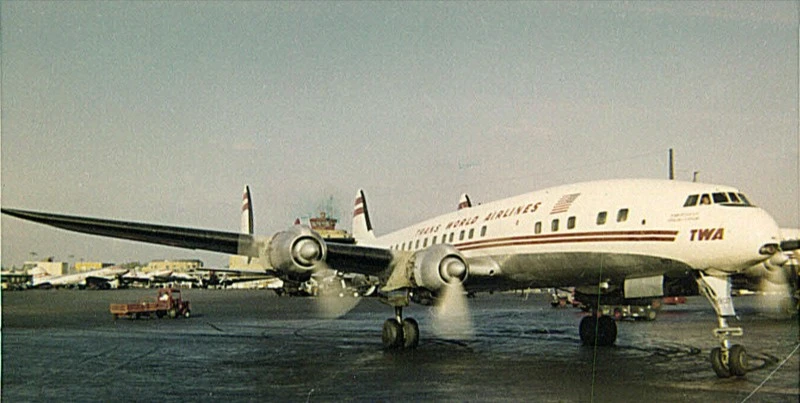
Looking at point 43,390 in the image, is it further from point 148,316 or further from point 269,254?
point 148,316

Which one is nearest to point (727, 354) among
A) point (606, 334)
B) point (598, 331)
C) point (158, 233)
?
point (606, 334)

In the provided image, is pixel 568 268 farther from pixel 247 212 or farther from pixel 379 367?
pixel 247 212

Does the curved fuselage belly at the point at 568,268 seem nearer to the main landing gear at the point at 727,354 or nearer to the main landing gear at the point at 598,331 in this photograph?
the main landing gear at the point at 727,354

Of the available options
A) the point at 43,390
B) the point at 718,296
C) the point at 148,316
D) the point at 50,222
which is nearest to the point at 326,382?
the point at 43,390

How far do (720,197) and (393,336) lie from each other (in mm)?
8493

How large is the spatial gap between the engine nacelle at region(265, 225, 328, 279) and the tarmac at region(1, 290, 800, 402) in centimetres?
196

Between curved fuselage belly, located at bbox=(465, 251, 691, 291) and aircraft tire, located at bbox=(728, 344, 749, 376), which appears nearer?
aircraft tire, located at bbox=(728, 344, 749, 376)

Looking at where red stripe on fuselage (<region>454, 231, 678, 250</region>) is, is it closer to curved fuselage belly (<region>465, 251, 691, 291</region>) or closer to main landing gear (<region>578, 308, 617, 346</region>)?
curved fuselage belly (<region>465, 251, 691, 291</region>)

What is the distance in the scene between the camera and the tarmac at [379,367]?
10414 mm

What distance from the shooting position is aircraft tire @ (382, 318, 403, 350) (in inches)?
707

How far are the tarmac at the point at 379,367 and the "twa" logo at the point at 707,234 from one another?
2451mm

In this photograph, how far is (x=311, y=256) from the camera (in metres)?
15.6

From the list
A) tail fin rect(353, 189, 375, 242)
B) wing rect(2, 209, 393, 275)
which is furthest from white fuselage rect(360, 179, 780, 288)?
tail fin rect(353, 189, 375, 242)

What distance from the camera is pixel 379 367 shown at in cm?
1391
